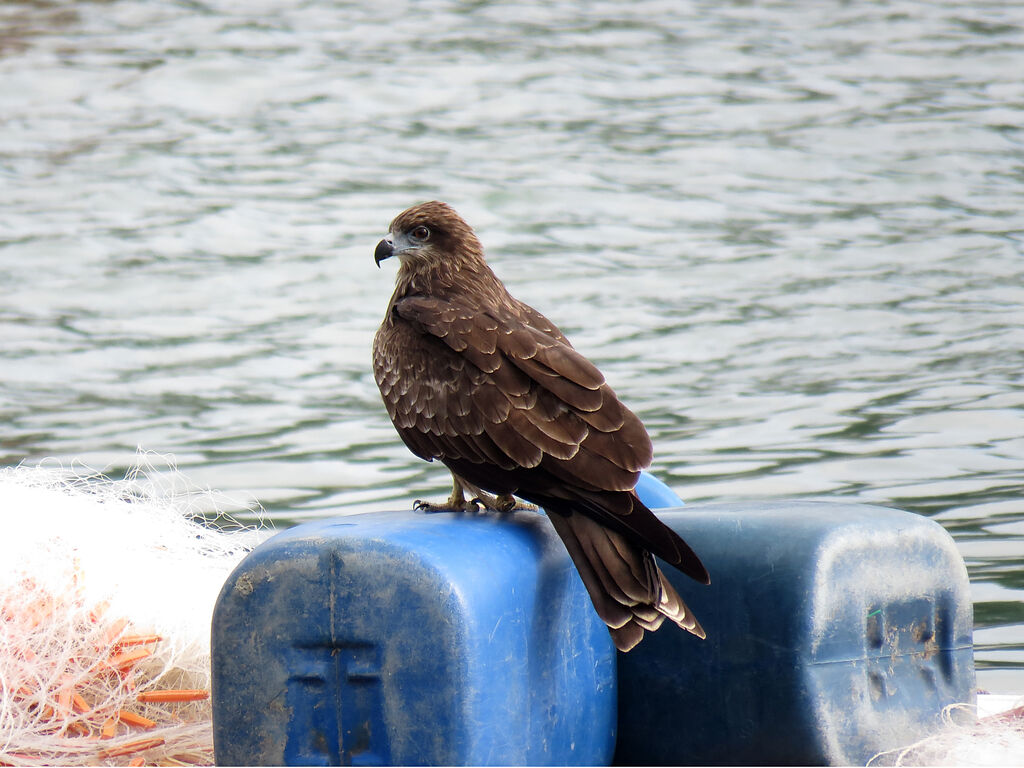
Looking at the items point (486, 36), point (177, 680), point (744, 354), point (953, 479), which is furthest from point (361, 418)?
point (486, 36)

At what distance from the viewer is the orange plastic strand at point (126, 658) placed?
4160 millimetres

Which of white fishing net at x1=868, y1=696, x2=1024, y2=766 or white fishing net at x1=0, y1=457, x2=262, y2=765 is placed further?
white fishing net at x1=0, y1=457, x2=262, y2=765

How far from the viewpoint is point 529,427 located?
3342 millimetres

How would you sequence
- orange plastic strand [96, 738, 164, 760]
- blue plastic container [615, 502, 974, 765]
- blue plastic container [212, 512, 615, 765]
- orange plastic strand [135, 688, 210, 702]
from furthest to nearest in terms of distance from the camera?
orange plastic strand [135, 688, 210, 702]
orange plastic strand [96, 738, 164, 760]
blue plastic container [615, 502, 974, 765]
blue plastic container [212, 512, 615, 765]

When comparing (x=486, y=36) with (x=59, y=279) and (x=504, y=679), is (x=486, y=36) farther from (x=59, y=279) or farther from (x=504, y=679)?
(x=504, y=679)

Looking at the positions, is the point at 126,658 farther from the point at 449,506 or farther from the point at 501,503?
the point at 501,503

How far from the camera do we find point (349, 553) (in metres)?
3.02

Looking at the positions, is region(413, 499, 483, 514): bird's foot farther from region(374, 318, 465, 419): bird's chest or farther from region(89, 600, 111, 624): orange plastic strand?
region(89, 600, 111, 624): orange plastic strand

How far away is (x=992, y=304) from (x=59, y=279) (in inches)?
373

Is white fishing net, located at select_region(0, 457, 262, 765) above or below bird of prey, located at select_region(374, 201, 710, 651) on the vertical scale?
below

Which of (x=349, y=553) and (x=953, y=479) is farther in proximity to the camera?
(x=953, y=479)

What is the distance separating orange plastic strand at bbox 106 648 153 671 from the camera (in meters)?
4.16

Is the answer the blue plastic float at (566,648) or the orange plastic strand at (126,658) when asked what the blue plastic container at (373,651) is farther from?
the orange plastic strand at (126,658)

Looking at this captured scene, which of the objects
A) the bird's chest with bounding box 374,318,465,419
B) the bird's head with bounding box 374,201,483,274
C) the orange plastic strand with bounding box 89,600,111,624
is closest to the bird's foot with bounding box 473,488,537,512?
the bird's chest with bounding box 374,318,465,419
